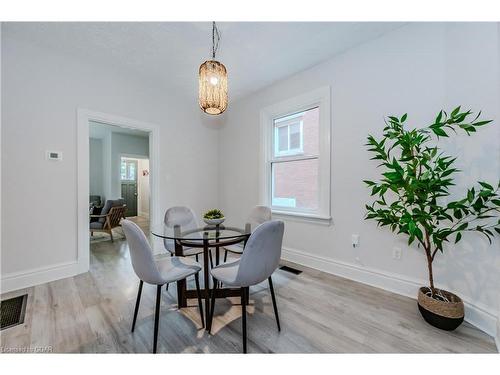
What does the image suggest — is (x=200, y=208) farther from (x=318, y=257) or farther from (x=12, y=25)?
(x=12, y=25)

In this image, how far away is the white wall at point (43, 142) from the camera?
221cm

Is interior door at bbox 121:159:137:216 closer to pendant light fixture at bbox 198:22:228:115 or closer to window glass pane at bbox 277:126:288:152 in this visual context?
window glass pane at bbox 277:126:288:152

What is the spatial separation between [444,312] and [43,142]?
4.14 metres

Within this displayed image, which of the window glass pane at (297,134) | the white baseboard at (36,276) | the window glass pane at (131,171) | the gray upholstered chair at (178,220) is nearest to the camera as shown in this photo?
the white baseboard at (36,276)

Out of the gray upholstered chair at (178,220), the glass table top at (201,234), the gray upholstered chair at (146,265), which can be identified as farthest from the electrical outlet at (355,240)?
the gray upholstered chair at (146,265)

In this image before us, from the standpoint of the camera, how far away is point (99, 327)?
1.61 m

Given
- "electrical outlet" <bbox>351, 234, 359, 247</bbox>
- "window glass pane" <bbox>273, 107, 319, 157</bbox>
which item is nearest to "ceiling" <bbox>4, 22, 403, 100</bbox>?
"window glass pane" <bbox>273, 107, 319, 157</bbox>

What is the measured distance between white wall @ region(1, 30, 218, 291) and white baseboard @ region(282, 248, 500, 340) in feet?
9.64

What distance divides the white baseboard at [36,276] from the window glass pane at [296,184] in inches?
111

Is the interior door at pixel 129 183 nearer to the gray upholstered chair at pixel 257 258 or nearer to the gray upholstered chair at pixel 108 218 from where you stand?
the gray upholstered chair at pixel 108 218

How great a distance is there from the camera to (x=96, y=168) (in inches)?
254

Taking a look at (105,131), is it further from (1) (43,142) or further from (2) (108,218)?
(1) (43,142)

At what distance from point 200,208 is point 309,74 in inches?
111
